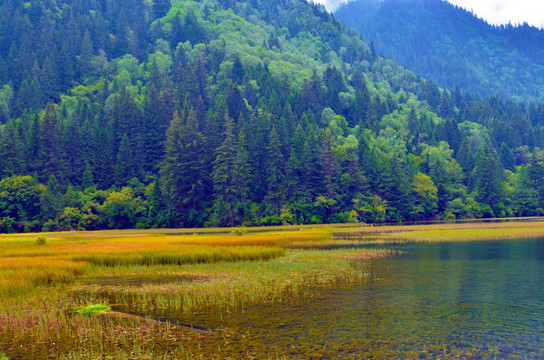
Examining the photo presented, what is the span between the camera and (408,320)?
75.0 feet

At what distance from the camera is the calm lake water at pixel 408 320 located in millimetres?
18672

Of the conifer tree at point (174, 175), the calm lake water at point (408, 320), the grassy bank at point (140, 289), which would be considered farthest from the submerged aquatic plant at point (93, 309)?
the conifer tree at point (174, 175)

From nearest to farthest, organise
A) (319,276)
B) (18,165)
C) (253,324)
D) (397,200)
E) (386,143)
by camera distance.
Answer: (253,324)
(319,276)
(18,165)
(397,200)
(386,143)

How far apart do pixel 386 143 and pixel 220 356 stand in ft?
581

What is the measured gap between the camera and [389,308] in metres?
25.3

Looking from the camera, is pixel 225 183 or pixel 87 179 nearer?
pixel 225 183

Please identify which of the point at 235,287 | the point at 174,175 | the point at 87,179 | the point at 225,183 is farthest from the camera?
the point at 87,179

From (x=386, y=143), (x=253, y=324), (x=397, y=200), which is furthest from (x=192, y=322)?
(x=386, y=143)

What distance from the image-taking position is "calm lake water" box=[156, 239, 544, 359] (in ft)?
61.3

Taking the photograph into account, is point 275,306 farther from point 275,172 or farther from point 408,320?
point 275,172

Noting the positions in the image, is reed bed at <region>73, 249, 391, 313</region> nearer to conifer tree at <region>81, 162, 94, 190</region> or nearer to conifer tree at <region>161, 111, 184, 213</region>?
conifer tree at <region>161, 111, 184, 213</region>

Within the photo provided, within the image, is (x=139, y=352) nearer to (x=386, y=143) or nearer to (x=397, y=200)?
(x=397, y=200)

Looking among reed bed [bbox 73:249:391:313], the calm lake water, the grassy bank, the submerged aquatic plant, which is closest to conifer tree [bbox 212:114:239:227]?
the grassy bank

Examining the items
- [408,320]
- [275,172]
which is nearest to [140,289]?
[408,320]
